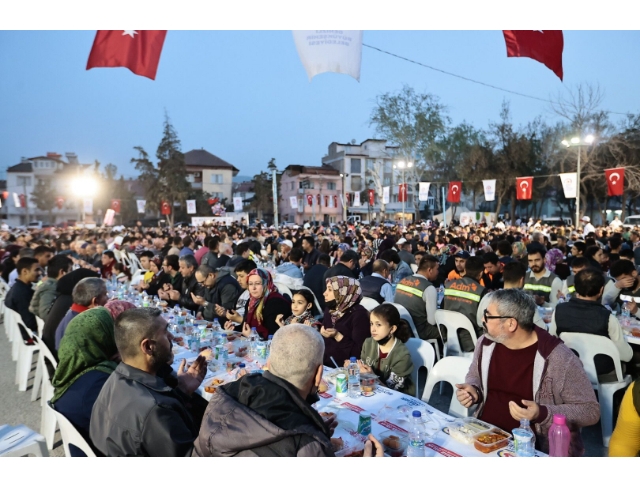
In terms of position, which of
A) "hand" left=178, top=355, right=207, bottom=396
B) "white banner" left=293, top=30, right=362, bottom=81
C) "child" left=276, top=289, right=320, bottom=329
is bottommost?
"hand" left=178, top=355, right=207, bottom=396

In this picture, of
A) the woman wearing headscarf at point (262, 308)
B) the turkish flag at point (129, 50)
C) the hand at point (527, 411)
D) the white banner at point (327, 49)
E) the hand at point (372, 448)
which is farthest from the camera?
the woman wearing headscarf at point (262, 308)

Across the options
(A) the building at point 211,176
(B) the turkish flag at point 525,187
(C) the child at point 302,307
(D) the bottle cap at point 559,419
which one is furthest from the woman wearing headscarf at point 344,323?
(A) the building at point 211,176

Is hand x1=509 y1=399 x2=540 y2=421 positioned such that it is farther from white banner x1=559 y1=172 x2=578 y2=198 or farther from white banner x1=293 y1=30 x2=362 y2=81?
white banner x1=559 y1=172 x2=578 y2=198

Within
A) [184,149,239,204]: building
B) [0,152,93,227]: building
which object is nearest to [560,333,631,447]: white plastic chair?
[184,149,239,204]: building

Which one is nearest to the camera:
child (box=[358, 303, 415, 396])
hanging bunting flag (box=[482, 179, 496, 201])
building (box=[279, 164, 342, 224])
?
child (box=[358, 303, 415, 396])

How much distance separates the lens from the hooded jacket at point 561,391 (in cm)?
264

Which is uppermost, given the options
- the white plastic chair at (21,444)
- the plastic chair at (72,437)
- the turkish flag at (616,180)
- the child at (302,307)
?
the turkish flag at (616,180)

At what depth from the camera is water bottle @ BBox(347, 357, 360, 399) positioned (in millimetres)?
3261

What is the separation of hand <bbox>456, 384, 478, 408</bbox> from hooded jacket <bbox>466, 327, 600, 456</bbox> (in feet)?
1.23

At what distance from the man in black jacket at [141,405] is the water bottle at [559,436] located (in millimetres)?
2031

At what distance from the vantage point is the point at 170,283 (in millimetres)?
7828

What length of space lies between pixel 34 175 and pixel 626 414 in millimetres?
68603

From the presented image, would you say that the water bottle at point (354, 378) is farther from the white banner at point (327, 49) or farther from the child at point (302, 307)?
the white banner at point (327, 49)

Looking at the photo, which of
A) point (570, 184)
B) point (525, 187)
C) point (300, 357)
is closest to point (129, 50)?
point (300, 357)
